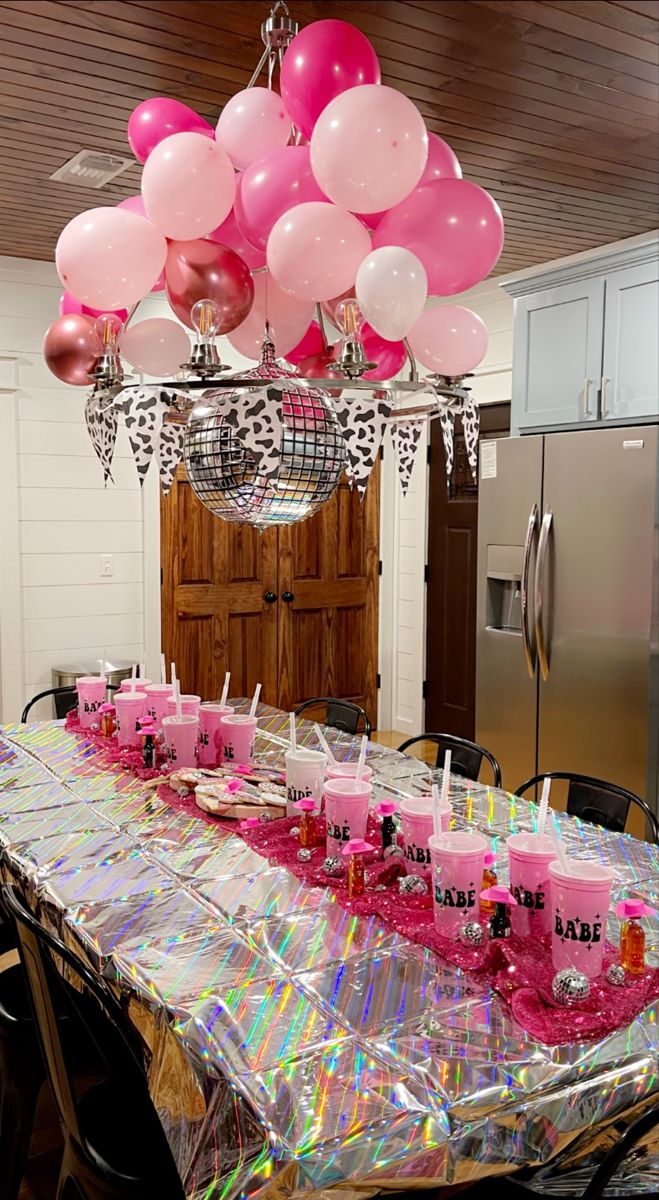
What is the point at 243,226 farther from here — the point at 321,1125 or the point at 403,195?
the point at 321,1125

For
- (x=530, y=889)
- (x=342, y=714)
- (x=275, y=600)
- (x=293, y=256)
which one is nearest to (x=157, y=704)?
(x=342, y=714)

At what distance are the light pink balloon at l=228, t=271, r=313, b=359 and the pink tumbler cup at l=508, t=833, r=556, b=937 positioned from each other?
170cm

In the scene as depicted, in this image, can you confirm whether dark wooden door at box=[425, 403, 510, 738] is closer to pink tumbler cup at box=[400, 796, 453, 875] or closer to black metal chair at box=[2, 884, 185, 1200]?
pink tumbler cup at box=[400, 796, 453, 875]

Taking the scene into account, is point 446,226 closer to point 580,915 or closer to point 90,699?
point 580,915

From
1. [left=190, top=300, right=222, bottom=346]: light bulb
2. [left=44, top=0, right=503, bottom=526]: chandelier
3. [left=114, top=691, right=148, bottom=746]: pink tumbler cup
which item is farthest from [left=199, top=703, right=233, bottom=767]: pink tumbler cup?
[left=190, top=300, right=222, bottom=346]: light bulb

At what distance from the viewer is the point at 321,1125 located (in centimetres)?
119

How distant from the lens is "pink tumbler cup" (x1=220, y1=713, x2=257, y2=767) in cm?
267

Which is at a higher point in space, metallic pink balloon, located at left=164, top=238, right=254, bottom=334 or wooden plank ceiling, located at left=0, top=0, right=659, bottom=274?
wooden plank ceiling, located at left=0, top=0, right=659, bottom=274

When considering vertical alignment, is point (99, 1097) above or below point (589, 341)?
below

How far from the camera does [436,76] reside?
271 centimetres

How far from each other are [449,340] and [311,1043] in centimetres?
173

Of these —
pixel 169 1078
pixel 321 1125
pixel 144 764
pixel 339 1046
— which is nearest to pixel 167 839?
pixel 144 764

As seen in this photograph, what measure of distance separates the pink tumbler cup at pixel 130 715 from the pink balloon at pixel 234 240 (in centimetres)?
129

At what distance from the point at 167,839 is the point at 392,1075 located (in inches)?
39.9
